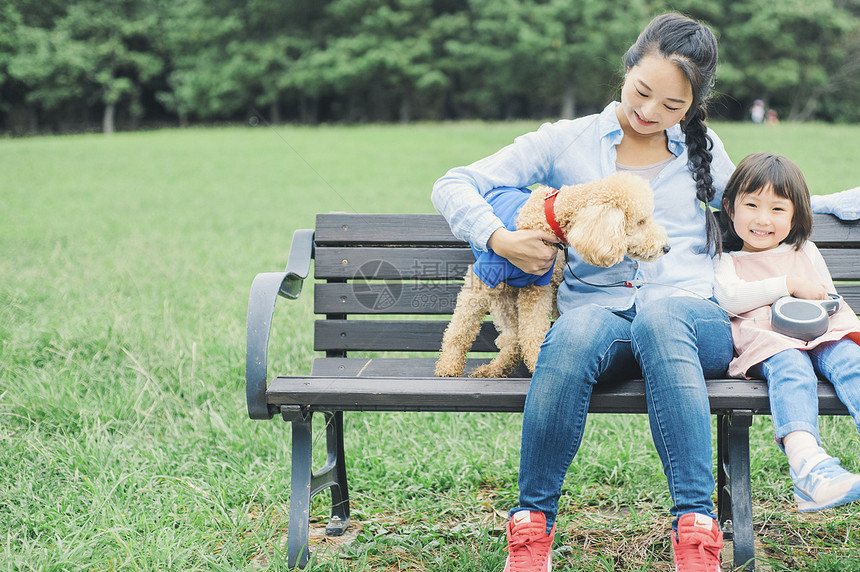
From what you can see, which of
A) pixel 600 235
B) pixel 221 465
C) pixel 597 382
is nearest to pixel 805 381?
pixel 597 382

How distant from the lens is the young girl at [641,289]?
6.35 feet

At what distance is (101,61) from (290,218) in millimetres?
31247

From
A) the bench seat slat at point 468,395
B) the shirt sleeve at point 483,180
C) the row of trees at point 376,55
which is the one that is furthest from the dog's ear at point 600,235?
the row of trees at point 376,55

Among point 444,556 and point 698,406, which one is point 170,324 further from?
point 698,406

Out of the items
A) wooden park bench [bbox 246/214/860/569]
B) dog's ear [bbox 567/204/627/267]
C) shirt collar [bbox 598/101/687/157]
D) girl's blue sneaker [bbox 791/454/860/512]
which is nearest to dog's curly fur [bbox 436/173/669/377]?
dog's ear [bbox 567/204/627/267]

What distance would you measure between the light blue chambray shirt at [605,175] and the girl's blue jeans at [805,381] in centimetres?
40

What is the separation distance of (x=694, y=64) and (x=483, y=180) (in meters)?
0.75

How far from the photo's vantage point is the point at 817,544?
241 centimetres

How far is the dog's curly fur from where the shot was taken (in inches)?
84.0

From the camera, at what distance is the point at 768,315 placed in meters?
2.29

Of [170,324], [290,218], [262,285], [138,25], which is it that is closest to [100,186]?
[290,218]

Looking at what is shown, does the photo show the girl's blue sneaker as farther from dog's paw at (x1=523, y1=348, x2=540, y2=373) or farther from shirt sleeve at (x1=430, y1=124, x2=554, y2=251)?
shirt sleeve at (x1=430, y1=124, x2=554, y2=251)

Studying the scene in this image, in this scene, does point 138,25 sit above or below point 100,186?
above

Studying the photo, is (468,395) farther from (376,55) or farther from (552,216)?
(376,55)
